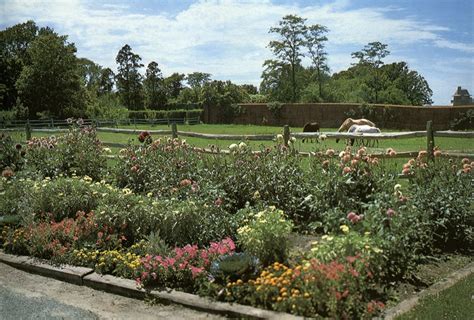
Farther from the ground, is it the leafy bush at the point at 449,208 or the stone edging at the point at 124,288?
the leafy bush at the point at 449,208

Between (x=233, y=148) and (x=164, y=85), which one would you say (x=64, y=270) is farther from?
(x=164, y=85)

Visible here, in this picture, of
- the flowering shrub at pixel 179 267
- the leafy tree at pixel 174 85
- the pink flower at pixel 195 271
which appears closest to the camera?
the pink flower at pixel 195 271

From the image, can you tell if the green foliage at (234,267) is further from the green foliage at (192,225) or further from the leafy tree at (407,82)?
the leafy tree at (407,82)

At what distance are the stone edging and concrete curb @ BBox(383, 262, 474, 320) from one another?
2.33ft

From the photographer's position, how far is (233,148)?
274 inches

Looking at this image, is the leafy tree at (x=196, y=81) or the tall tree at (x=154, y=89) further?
the leafy tree at (x=196, y=81)

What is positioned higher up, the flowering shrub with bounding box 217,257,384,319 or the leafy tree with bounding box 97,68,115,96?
the leafy tree with bounding box 97,68,115,96

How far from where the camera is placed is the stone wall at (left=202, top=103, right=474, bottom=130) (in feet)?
92.0

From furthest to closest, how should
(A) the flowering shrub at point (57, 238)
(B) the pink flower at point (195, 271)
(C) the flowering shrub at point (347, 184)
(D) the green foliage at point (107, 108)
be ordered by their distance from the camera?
(D) the green foliage at point (107, 108), (C) the flowering shrub at point (347, 184), (A) the flowering shrub at point (57, 238), (B) the pink flower at point (195, 271)

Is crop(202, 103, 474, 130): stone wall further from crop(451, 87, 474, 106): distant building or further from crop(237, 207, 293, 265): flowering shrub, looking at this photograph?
crop(237, 207, 293, 265): flowering shrub

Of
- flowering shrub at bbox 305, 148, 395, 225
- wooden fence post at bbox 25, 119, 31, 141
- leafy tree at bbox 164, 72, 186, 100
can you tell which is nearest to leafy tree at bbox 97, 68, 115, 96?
wooden fence post at bbox 25, 119, 31, 141

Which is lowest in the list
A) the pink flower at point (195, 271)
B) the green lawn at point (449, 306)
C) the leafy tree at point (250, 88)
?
the green lawn at point (449, 306)

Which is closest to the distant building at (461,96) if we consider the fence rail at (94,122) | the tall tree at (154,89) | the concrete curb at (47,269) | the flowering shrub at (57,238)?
the flowering shrub at (57,238)

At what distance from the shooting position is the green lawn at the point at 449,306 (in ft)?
11.5
